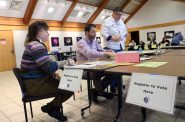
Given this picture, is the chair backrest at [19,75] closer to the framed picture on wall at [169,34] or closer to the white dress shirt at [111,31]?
the white dress shirt at [111,31]

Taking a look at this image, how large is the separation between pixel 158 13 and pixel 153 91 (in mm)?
12602

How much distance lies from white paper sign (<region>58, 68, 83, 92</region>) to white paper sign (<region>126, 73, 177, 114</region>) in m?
0.53

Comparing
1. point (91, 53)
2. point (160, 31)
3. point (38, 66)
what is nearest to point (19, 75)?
point (38, 66)

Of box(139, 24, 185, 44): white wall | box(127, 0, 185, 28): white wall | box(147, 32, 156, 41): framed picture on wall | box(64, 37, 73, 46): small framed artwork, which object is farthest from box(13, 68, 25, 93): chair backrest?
box(147, 32, 156, 41): framed picture on wall

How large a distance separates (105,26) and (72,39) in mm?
7986

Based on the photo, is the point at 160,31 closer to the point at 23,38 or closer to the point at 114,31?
the point at 23,38

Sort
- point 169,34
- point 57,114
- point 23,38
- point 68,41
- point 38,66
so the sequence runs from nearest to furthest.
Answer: point 38,66, point 57,114, point 23,38, point 68,41, point 169,34

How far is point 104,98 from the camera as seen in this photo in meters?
2.82

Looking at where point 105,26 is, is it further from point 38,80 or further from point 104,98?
point 38,80

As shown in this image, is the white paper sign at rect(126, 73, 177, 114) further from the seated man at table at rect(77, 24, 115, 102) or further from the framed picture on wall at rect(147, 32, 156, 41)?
the framed picture on wall at rect(147, 32, 156, 41)

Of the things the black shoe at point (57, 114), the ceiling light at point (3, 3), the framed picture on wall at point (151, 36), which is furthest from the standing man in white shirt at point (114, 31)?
the framed picture on wall at point (151, 36)

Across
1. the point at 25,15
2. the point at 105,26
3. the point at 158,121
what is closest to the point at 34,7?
the point at 25,15

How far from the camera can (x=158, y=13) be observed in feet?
40.6

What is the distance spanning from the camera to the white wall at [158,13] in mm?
11500
